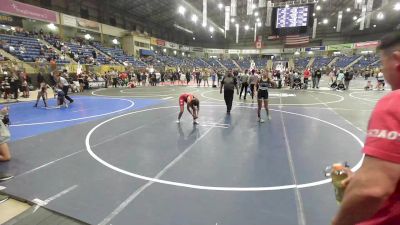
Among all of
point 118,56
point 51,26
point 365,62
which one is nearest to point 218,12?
point 118,56

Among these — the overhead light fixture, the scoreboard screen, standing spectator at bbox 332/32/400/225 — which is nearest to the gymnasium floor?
standing spectator at bbox 332/32/400/225

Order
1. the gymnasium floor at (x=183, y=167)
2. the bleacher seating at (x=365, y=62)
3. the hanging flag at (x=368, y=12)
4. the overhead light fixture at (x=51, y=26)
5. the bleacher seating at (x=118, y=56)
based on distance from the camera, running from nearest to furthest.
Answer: the gymnasium floor at (x=183, y=167), the hanging flag at (x=368, y=12), the overhead light fixture at (x=51, y=26), the bleacher seating at (x=118, y=56), the bleacher seating at (x=365, y=62)

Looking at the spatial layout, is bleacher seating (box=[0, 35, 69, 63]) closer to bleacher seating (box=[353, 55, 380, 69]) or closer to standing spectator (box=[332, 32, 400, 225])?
standing spectator (box=[332, 32, 400, 225])

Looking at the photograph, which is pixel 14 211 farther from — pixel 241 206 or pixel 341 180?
pixel 341 180

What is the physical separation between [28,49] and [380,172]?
27352 mm

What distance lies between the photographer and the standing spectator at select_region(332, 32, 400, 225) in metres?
0.91

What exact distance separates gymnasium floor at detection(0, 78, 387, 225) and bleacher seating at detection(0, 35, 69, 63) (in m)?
15.1

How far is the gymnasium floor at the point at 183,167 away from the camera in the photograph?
3.46 metres

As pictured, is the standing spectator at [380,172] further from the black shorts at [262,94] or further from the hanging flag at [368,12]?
the hanging flag at [368,12]

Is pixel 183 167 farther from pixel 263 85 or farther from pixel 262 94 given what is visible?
pixel 263 85

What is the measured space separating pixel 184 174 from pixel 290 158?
7.51ft

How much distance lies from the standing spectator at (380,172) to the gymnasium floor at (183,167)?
2.36 m

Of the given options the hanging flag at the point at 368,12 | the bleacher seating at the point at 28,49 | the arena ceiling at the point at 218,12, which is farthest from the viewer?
the arena ceiling at the point at 218,12

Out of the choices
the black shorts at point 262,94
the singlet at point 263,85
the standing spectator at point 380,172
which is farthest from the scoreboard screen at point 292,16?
the standing spectator at point 380,172
